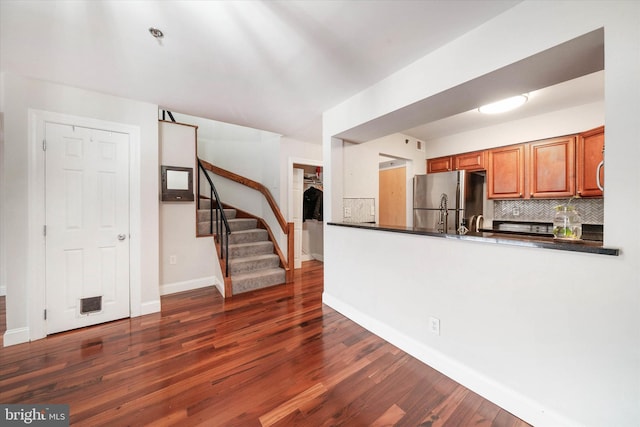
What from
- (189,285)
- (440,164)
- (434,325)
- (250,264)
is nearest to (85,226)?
(189,285)

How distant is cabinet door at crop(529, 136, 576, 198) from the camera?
2.82 metres

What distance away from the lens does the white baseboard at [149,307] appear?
2659 millimetres

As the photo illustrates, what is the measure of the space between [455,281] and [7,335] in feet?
12.5

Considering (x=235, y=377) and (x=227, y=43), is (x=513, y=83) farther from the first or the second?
(x=235, y=377)

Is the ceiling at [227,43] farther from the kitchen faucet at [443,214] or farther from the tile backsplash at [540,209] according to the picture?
the tile backsplash at [540,209]

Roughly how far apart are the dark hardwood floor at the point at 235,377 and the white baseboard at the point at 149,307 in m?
0.15

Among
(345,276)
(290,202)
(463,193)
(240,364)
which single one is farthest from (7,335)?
(463,193)

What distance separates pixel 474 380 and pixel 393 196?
325 centimetres

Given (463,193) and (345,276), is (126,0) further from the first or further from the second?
(463,193)

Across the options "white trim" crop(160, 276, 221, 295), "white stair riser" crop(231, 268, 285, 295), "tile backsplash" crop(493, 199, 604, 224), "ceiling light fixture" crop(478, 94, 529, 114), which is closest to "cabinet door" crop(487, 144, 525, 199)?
"tile backsplash" crop(493, 199, 604, 224)

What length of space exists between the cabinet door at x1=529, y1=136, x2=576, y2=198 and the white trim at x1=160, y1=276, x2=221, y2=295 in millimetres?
4598

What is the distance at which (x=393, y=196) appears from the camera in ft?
14.6

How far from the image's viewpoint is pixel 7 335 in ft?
6.77

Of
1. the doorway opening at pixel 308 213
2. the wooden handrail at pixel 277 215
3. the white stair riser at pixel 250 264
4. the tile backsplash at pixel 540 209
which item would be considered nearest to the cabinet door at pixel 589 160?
the tile backsplash at pixel 540 209
